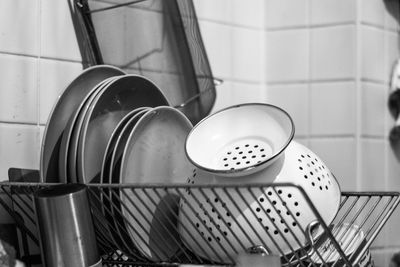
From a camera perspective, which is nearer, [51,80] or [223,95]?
[51,80]

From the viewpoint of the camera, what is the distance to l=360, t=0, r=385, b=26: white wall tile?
1499mm

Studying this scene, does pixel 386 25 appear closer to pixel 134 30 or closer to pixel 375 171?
pixel 375 171

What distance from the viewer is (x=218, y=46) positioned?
57.9 inches

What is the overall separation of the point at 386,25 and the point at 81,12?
0.66m

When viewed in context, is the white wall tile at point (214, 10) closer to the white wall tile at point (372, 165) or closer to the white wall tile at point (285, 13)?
the white wall tile at point (285, 13)

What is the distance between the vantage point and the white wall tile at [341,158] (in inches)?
57.8

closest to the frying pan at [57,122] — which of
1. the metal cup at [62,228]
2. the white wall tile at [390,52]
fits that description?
the metal cup at [62,228]

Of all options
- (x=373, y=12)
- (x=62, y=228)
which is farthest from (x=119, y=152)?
(x=373, y=12)

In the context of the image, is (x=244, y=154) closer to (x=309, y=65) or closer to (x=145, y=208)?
(x=145, y=208)

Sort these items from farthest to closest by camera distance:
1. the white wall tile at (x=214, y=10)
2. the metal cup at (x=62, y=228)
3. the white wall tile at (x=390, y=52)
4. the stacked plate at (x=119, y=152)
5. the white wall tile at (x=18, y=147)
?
the white wall tile at (x=390, y=52) < the white wall tile at (x=214, y=10) < the white wall tile at (x=18, y=147) < the stacked plate at (x=119, y=152) < the metal cup at (x=62, y=228)

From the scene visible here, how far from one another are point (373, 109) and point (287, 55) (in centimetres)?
19

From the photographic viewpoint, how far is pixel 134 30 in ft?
4.06

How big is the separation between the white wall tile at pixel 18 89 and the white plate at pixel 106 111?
0.46 ft

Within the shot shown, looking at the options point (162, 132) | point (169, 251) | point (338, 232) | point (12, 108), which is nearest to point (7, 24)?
point (12, 108)
